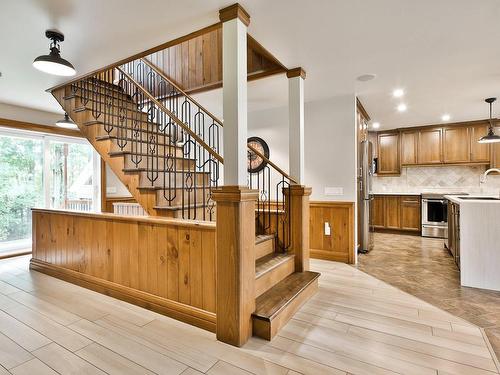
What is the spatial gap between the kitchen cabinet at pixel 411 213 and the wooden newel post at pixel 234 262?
18.7 feet

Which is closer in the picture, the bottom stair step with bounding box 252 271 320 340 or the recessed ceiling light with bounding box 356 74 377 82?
the bottom stair step with bounding box 252 271 320 340

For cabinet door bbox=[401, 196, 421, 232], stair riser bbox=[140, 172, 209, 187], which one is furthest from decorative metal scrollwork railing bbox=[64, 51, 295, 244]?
cabinet door bbox=[401, 196, 421, 232]

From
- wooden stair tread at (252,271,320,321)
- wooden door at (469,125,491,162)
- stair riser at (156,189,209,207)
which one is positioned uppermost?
wooden door at (469,125,491,162)

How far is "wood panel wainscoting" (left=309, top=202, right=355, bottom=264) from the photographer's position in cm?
423

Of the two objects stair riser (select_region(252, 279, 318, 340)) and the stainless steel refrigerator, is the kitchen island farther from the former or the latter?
stair riser (select_region(252, 279, 318, 340))

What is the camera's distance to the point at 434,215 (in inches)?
240

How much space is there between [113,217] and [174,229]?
2.94 feet

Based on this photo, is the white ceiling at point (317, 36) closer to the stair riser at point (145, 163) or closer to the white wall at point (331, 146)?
the white wall at point (331, 146)

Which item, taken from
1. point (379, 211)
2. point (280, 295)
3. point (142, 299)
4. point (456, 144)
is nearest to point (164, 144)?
point (142, 299)

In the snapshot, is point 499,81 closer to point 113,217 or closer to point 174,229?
point 174,229

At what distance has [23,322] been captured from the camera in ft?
7.73

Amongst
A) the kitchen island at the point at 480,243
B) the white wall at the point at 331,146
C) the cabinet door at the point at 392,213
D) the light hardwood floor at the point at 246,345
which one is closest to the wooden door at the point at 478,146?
the cabinet door at the point at 392,213

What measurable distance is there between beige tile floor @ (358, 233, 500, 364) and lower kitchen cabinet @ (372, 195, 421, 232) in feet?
2.52

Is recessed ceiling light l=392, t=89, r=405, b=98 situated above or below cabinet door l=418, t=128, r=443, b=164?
above
